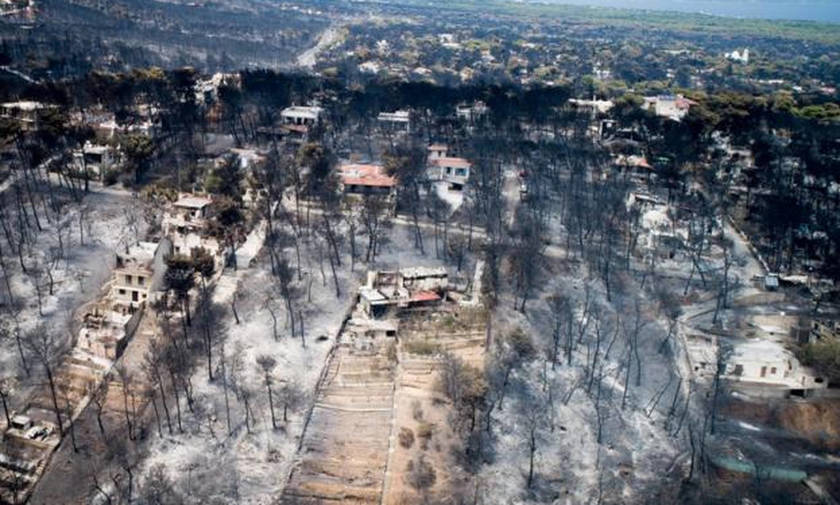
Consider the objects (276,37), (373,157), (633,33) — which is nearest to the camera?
(373,157)

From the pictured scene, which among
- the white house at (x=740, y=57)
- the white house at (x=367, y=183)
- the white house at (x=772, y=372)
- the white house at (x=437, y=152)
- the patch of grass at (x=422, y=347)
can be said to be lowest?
the white house at (x=772, y=372)

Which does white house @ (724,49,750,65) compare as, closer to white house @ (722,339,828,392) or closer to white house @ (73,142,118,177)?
white house @ (722,339,828,392)

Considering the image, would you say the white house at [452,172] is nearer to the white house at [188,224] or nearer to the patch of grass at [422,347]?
the white house at [188,224]

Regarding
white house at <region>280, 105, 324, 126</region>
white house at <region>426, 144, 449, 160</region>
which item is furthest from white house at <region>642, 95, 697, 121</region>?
white house at <region>280, 105, 324, 126</region>

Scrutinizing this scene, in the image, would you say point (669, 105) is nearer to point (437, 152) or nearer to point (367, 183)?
point (437, 152)

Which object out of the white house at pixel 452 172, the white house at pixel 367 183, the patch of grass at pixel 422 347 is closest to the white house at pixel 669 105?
the white house at pixel 452 172

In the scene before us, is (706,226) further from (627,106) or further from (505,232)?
(627,106)

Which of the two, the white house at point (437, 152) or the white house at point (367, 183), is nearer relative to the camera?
the white house at point (367, 183)

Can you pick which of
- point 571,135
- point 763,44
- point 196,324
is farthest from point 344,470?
point 763,44

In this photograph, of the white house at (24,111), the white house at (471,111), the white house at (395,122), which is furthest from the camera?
the white house at (471,111)

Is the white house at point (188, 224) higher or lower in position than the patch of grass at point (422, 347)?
higher

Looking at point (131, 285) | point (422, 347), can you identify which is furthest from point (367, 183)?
point (422, 347)
